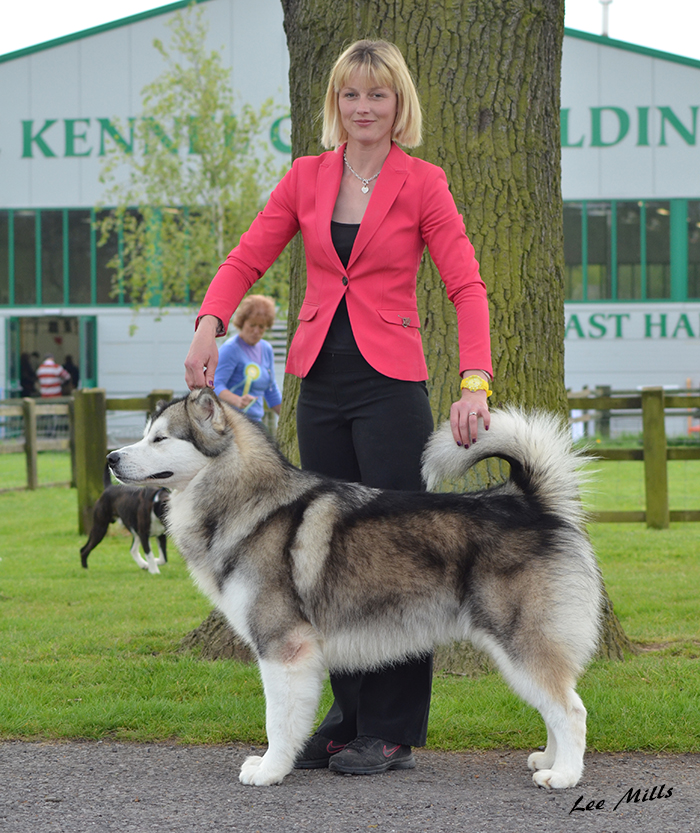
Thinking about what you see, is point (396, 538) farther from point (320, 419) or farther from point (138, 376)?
point (138, 376)

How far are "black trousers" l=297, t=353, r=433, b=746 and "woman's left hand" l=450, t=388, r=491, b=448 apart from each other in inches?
12.2

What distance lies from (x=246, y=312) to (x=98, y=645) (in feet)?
10.7

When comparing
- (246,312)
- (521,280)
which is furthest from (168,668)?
(246,312)

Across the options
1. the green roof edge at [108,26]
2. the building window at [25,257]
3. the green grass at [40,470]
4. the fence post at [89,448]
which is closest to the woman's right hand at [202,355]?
the fence post at [89,448]

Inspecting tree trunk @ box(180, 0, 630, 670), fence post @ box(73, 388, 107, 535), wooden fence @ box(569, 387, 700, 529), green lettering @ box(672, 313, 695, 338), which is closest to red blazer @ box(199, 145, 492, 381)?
tree trunk @ box(180, 0, 630, 670)

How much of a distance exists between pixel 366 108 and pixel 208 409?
4.05ft

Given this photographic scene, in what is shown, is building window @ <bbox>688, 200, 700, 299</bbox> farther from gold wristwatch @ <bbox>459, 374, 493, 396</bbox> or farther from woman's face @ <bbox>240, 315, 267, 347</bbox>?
gold wristwatch @ <bbox>459, 374, 493, 396</bbox>

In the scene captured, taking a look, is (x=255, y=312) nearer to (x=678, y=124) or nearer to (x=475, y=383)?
(x=475, y=383)

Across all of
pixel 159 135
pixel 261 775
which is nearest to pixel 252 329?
pixel 261 775

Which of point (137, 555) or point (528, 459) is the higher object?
point (528, 459)

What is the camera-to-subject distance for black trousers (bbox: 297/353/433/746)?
3.48 metres

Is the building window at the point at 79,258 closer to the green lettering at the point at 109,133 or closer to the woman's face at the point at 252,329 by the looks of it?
the green lettering at the point at 109,133

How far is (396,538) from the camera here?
3.30 meters

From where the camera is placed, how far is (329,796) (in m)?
3.23
